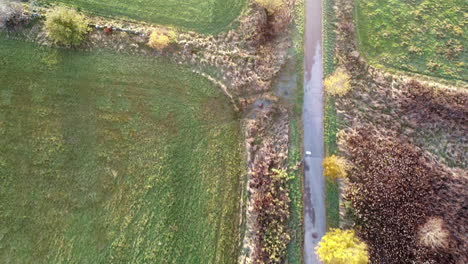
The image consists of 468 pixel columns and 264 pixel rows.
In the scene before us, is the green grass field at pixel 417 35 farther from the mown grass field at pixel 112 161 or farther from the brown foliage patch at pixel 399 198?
the mown grass field at pixel 112 161

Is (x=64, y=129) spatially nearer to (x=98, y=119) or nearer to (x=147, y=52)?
(x=98, y=119)

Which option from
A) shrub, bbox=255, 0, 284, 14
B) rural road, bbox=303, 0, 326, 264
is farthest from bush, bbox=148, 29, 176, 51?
rural road, bbox=303, 0, 326, 264

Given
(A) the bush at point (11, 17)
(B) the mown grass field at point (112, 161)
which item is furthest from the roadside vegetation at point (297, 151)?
(A) the bush at point (11, 17)

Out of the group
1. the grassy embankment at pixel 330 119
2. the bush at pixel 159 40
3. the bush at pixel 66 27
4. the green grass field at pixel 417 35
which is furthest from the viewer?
the green grass field at pixel 417 35

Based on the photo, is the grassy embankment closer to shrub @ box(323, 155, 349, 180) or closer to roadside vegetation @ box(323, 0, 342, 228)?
roadside vegetation @ box(323, 0, 342, 228)

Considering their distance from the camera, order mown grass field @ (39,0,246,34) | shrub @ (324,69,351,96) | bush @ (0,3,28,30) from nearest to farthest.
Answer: shrub @ (324,69,351,96) → bush @ (0,3,28,30) → mown grass field @ (39,0,246,34)

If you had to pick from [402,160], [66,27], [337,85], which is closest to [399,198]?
[402,160]
